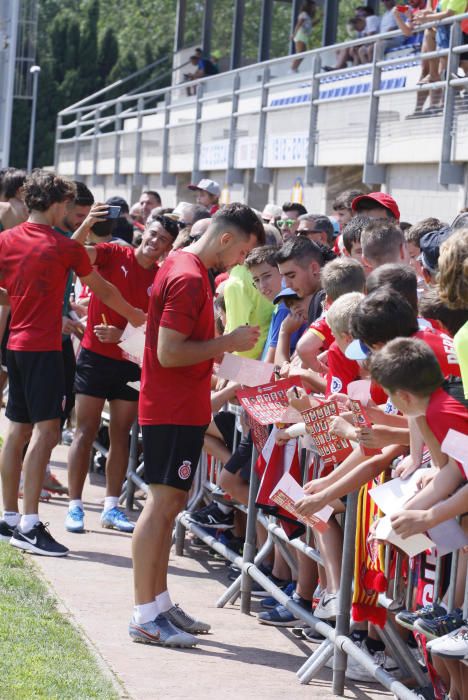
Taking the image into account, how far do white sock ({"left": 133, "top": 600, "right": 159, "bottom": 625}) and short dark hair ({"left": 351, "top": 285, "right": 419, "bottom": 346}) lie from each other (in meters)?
1.96

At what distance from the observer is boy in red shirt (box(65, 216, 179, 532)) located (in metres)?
8.59

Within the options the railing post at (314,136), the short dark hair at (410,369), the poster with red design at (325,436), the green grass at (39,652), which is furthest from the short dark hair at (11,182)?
the railing post at (314,136)

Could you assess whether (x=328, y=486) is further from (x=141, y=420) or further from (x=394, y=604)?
(x=141, y=420)

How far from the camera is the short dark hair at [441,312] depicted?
4848 millimetres

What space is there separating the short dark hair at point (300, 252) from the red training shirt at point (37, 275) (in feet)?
4.34

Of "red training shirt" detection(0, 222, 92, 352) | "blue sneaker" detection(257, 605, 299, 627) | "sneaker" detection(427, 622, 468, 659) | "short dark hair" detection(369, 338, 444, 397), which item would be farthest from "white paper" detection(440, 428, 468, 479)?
"red training shirt" detection(0, 222, 92, 352)

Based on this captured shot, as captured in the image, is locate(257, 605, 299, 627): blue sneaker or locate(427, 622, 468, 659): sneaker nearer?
locate(427, 622, 468, 659): sneaker

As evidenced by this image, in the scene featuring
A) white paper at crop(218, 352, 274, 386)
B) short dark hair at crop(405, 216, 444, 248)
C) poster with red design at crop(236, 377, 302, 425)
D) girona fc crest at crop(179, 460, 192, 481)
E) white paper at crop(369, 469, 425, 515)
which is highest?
short dark hair at crop(405, 216, 444, 248)

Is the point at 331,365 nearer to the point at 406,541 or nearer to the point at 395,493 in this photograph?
Answer: the point at 395,493

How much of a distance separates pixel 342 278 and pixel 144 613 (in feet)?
5.99

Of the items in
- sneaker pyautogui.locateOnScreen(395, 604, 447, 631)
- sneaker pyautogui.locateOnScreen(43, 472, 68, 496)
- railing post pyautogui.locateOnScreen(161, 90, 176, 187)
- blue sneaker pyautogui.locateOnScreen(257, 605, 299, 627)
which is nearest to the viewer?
sneaker pyautogui.locateOnScreen(395, 604, 447, 631)

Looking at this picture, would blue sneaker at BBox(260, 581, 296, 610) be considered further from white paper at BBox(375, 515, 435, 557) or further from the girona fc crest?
white paper at BBox(375, 515, 435, 557)

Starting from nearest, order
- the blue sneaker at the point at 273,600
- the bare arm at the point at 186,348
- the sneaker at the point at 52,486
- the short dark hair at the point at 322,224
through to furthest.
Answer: the bare arm at the point at 186,348, the blue sneaker at the point at 273,600, the short dark hair at the point at 322,224, the sneaker at the point at 52,486

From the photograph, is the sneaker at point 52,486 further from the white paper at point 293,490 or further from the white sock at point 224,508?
the white paper at point 293,490
